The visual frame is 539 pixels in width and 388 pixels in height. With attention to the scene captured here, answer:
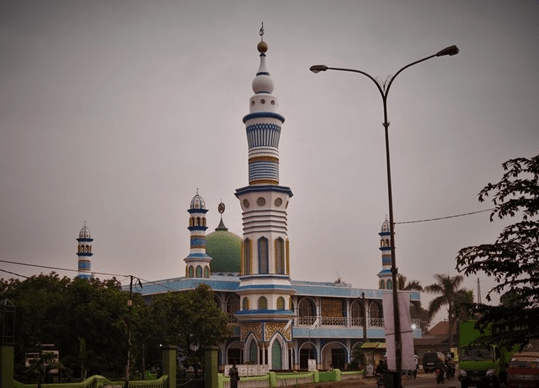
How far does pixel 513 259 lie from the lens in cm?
2038

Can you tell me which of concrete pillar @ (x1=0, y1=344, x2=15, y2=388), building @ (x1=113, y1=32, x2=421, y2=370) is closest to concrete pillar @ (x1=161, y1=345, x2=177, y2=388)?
concrete pillar @ (x1=0, y1=344, x2=15, y2=388)

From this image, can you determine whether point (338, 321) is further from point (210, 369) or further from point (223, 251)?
point (210, 369)

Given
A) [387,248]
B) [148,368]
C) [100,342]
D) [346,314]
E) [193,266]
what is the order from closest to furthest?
[100,342], [148,368], [193,266], [346,314], [387,248]

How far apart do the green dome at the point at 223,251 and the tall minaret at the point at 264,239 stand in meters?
13.0

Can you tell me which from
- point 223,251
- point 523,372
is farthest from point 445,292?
point 523,372

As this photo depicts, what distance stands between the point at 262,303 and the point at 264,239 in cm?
522

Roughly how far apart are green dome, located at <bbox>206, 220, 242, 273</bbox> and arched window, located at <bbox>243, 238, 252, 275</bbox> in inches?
508

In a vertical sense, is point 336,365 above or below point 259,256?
below

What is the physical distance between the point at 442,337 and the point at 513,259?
9363 centimetres

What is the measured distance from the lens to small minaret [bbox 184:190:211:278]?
239 ft

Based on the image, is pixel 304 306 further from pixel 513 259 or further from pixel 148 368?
pixel 513 259

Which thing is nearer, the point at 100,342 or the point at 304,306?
the point at 100,342

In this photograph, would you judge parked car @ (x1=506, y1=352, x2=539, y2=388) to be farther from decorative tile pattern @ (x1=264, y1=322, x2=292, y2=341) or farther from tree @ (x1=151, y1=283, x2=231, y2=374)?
decorative tile pattern @ (x1=264, y1=322, x2=292, y2=341)

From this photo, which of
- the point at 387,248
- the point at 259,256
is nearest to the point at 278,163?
the point at 259,256
